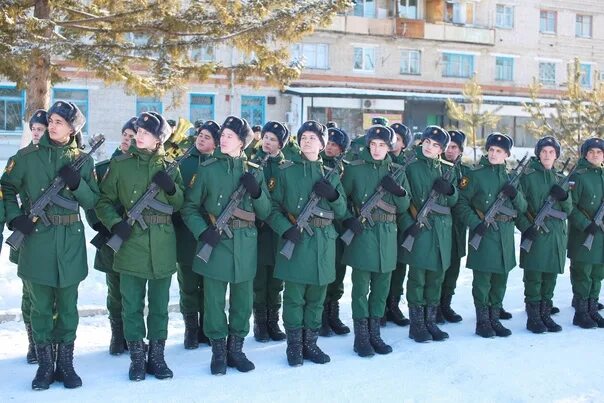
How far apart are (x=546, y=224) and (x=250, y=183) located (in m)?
3.48

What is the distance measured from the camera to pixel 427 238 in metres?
6.93

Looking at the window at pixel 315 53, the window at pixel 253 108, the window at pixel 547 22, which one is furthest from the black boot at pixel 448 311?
the window at pixel 547 22

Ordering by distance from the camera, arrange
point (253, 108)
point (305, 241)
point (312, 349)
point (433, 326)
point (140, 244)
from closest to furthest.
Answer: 1. point (140, 244)
2. point (305, 241)
3. point (312, 349)
4. point (433, 326)
5. point (253, 108)

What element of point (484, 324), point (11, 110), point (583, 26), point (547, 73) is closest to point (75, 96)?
point (11, 110)

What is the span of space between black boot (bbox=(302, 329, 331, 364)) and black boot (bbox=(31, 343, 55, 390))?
213 cm

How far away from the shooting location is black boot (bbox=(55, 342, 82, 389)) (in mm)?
5430

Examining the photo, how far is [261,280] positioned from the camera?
23.0ft

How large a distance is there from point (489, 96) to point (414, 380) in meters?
28.7

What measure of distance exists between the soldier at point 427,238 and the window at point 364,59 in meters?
25.1

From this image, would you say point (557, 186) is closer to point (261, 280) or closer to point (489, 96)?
point (261, 280)

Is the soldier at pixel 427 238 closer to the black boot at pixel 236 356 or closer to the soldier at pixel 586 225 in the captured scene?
the soldier at pixel 586 225

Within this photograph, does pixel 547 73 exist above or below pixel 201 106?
above

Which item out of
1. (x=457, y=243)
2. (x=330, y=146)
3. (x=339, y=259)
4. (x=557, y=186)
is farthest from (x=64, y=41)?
(x=557, y=186)

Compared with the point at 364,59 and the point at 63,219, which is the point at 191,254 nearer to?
the point at 63,219
